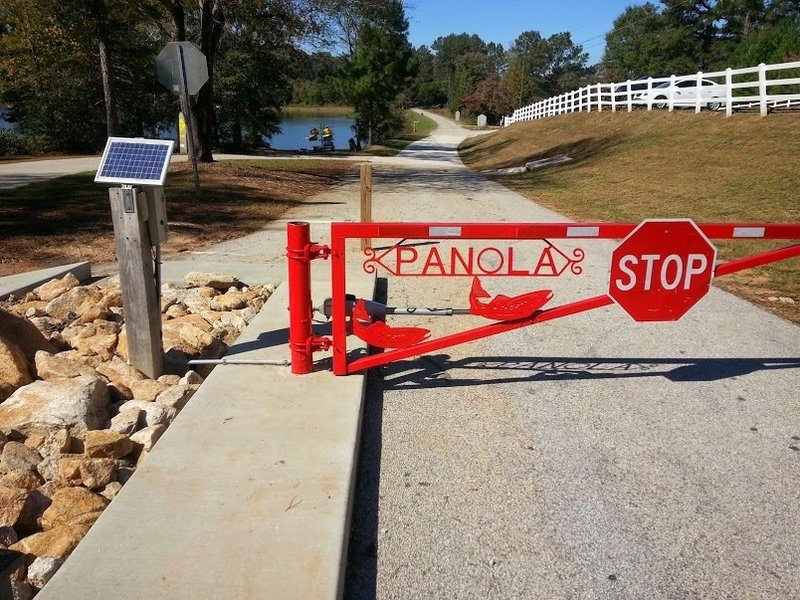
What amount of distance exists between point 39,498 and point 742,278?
722cm

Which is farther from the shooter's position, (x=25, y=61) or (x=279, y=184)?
(x=25, y=61)

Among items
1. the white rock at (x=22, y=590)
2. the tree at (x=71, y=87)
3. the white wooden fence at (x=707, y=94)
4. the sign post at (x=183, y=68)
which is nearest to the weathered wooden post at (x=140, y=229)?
the white rock at (x=22, y=590)

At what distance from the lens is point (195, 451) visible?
10.3 feet

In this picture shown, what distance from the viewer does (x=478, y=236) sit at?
3711 millimetres

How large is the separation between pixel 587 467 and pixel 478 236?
4.51 ft

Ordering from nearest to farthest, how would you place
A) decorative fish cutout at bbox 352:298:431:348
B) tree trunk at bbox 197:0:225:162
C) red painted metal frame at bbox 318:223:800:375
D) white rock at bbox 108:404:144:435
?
white rock at bbox 108:404:144:435 → red painted metal frame at bbox 318:223:800:375 → decorative fish cutout at bbox 352:298:431:348 → tree trunk at bbox 197:0:225:162

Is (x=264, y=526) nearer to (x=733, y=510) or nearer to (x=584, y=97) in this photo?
(x=733, y=510)

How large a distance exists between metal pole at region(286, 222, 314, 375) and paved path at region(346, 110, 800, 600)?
1.72 feet

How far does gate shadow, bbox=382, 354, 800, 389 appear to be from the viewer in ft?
14.7

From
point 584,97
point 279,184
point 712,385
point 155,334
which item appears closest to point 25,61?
point 279,184

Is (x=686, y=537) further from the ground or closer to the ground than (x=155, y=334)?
closer to the ground

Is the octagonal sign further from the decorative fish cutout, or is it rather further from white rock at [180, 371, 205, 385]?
the decorative fish cutout

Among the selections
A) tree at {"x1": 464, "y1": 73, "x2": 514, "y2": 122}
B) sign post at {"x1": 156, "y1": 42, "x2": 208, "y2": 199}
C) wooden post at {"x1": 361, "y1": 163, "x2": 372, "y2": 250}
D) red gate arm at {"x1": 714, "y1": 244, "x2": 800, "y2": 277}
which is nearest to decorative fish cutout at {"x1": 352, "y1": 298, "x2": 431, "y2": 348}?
red gate arm at {"x1": 714, "y1": 244, "x2": 800, "y2": 277}

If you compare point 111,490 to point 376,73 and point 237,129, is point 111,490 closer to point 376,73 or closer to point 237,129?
point 237,129
